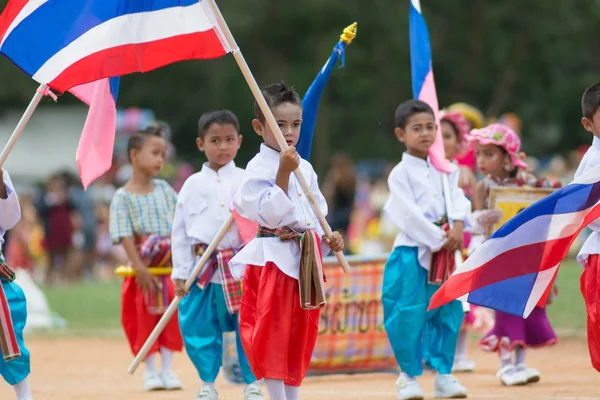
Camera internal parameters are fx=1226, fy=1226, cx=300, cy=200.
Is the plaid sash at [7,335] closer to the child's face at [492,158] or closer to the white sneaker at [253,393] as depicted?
the white sneaker at [253,393]

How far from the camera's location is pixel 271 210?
6.32 m

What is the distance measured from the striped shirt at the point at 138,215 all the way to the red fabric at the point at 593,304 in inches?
137

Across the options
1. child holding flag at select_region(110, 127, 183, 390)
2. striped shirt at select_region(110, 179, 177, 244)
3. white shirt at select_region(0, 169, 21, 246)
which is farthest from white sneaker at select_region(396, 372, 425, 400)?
white shirt at select_region(0, 169, 21, 246)

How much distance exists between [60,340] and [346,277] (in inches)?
200

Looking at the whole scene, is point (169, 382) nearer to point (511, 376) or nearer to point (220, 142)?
point (220, 142)

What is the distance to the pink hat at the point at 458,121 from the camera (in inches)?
397

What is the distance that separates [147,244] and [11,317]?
194 cm

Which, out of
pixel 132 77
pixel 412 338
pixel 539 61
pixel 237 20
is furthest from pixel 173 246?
pixel 132 77

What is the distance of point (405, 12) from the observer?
30625 mm

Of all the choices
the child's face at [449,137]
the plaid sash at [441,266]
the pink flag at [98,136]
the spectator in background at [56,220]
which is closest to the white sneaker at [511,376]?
the plaid sash at [441,266]

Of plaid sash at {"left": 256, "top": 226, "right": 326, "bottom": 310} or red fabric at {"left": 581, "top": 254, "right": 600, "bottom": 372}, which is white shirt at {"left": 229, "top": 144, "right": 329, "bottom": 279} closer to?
plaid sash at {"left": 256, "top": 226, "right": 326, "bottom": 310}

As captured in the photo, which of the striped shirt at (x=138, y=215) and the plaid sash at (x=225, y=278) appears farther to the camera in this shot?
the striped shirt at (x=138, y=215)

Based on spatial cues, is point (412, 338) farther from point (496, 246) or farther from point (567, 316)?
point (567, 316)

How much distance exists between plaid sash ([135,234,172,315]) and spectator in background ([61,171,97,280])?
49.0ft
